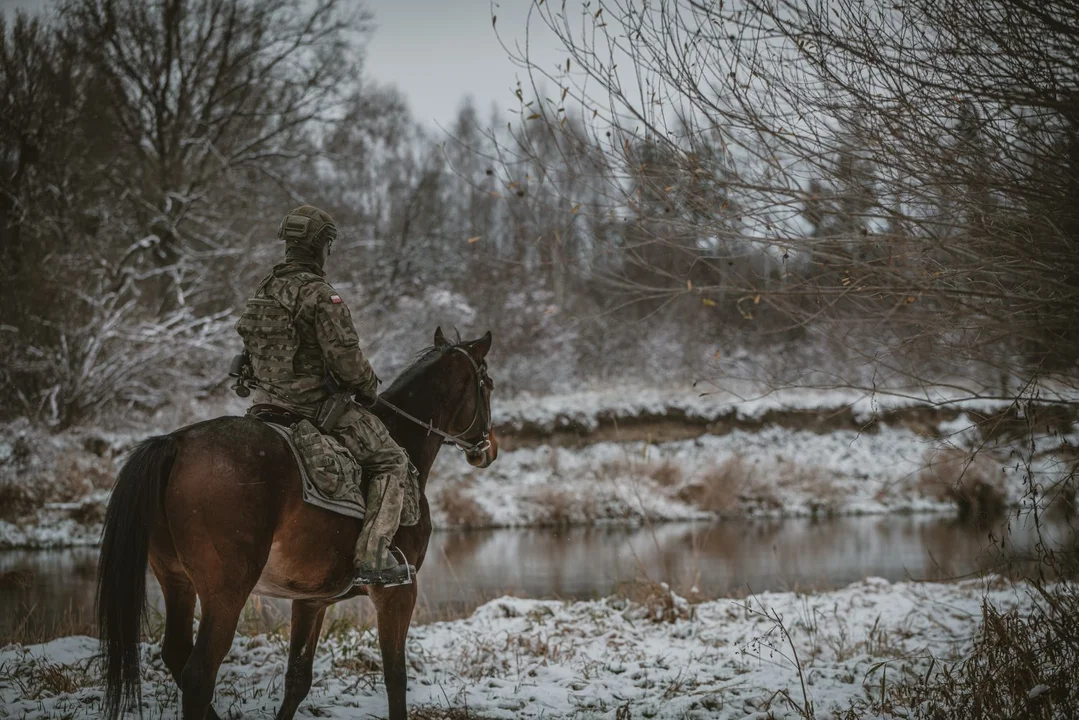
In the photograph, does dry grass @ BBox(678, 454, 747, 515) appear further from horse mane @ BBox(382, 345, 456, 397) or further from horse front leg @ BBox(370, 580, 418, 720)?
horse front leg @ BBox(370, 580, 418, 720)

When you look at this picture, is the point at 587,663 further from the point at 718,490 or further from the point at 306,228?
the point at 718,490

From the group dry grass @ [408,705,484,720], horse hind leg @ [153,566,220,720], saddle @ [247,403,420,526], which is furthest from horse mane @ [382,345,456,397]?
dry grass @ [408,705,484,720]

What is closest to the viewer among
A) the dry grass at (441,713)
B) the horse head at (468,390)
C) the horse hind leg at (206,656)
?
the horse hind leg at (206,656)

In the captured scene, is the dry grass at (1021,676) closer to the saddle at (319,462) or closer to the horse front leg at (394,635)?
the horse front leg at (394,635)

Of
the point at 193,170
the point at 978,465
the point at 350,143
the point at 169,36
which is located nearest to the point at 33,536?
the point at 193,170

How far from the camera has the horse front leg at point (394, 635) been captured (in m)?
4.85

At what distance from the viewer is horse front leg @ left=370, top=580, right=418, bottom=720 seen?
485cm

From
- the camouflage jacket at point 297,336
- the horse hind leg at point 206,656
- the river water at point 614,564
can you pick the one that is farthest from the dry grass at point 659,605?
the horse hind leg at point 206,656

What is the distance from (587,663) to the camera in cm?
652

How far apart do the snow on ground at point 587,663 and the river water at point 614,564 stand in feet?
2.06

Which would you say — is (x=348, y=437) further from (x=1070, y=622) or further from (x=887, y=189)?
(x=1070, y=622)

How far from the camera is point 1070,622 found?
4.20m

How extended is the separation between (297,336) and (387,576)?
1422 mm

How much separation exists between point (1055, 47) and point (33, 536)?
15.2 m
